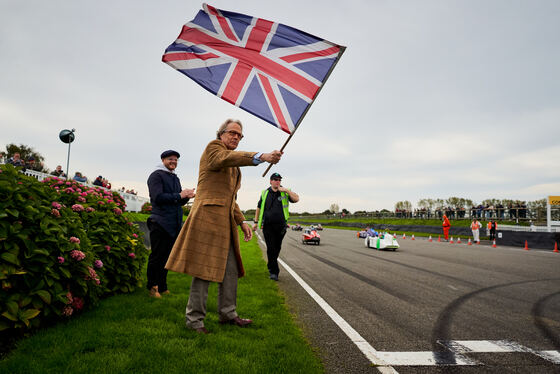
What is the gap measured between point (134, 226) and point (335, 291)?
3567 mm

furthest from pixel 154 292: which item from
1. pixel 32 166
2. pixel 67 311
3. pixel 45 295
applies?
pixel 32 166

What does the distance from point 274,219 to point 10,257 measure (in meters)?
4.61

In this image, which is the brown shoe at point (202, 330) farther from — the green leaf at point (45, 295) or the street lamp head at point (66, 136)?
the street lamp head at point (66, 136)

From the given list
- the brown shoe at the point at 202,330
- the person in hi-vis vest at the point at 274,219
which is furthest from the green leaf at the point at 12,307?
the person in hi-vis vest at the point at 274,219

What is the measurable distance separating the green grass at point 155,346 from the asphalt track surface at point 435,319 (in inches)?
15.2

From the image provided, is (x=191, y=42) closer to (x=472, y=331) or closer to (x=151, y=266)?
(x=151, y=266)

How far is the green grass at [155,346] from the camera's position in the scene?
7.52 ft

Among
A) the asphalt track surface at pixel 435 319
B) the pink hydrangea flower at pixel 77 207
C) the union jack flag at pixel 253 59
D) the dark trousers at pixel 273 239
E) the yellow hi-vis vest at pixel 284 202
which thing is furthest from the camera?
the yellow hi-vis vest at pixel 284 202

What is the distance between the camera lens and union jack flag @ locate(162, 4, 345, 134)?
13.2 feet

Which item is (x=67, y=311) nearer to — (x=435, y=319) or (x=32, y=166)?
(x=435, y=319)

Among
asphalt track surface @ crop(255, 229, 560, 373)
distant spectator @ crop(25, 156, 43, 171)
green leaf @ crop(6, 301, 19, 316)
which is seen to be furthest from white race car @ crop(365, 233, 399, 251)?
distant spectator @ crop(25, 156, 43, 171)

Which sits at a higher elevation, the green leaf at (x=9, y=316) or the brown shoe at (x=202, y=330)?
the green leaf at (x=9, y=316)

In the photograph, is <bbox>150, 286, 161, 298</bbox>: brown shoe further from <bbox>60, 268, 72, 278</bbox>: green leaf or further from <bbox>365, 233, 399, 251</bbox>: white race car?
<bbox>365, 233, 399, 251</bbox>: white race car

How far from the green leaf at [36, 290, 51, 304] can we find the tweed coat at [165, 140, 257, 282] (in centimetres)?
96
